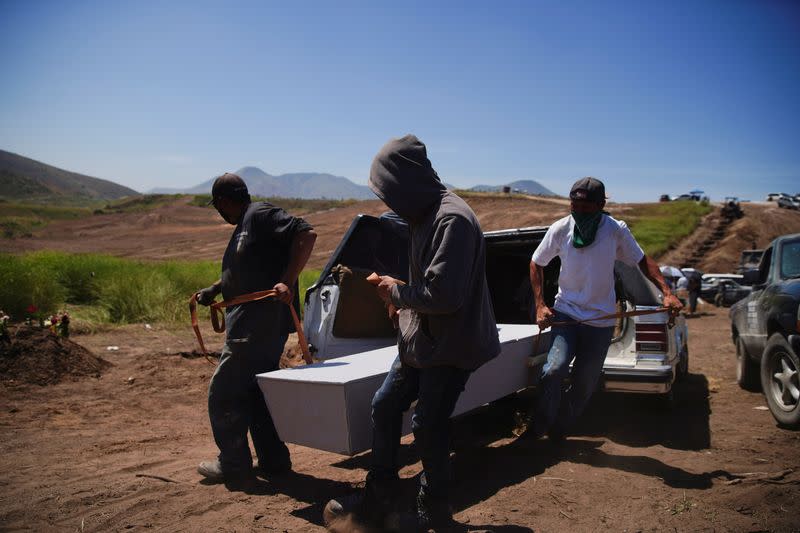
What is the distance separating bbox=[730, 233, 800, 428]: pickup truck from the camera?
5.53m

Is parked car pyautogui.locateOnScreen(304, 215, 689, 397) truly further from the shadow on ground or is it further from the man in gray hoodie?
the man in gray hoodie

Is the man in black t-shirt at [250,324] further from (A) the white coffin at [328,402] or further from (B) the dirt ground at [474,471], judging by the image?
(A) the white coffin at [328,402]

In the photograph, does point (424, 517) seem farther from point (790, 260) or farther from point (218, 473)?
point (790, 260)

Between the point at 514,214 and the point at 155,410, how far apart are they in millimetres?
31142

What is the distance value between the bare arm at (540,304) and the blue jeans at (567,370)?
160 mm

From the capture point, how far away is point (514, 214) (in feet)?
119

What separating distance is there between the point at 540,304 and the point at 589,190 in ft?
3.01

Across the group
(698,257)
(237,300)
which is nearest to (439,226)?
(237,300)

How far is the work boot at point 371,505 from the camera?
11.1ft

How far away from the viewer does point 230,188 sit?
434 centimetres

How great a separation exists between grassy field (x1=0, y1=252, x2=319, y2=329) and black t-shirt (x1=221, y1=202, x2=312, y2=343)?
6.56 metres

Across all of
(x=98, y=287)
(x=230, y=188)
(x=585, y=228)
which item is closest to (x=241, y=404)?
(x=230, y=188)


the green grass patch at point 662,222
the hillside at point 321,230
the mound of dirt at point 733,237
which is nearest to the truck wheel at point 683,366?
the green grass patch at point 662,222

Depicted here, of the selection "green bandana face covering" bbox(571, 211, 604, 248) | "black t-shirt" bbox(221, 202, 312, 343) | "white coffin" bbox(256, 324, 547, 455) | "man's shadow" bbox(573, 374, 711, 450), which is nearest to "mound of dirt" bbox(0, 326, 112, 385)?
"black t-shirt" bbox(221, 202, 312, 343)
